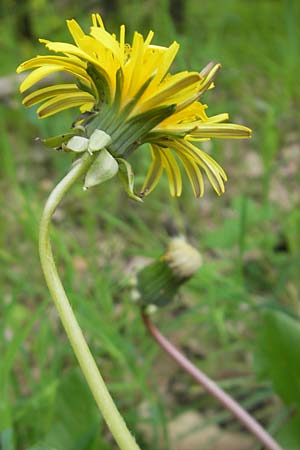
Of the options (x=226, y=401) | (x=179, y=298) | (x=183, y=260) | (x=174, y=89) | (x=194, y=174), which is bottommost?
(x=226, y=401)

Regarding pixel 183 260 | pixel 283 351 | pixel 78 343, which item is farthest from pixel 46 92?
pixel 283 351

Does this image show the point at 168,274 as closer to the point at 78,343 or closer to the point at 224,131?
the point at 224,131

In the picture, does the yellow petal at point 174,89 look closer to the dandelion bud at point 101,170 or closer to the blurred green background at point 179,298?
the dandelion bud at point 101,170

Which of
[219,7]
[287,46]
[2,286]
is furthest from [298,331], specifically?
[219,7]

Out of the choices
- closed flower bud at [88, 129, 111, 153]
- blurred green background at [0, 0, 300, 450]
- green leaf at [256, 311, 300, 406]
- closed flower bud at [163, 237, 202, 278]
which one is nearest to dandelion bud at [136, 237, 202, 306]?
closed flower bud at [163, 237, 202, 278]

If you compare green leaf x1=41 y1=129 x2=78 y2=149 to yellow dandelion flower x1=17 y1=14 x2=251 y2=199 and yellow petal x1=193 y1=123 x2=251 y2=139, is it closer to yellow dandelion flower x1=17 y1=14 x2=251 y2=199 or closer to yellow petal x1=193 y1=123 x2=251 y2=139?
yellow dandelion flower x1=17 y1=14 x2=251 y2=199

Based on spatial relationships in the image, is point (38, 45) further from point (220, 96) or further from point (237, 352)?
point (237, 352)

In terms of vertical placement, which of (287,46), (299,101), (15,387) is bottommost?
(15,387)
